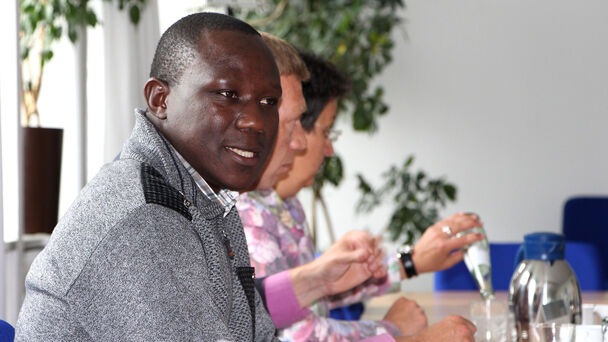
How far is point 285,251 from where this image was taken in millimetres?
1885

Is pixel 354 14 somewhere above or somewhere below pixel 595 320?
above

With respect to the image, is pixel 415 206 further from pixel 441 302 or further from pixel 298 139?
pixel 298 139

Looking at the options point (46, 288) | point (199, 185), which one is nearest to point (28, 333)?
point (46, 288)

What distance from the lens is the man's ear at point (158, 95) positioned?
3.61 ft

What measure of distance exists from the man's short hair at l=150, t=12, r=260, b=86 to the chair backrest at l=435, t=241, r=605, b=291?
5.88 feet

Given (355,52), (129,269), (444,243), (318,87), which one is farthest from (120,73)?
(129,269)

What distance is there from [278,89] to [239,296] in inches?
12.2

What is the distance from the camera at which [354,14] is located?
420cm

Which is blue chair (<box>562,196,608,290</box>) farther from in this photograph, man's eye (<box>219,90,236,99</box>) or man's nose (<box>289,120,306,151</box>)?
man's eye (<box>219,90,236,99</box>)

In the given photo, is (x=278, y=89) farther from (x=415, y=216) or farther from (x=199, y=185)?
(x=415, y=216)

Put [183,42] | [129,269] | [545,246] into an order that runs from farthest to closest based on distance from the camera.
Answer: [545,246] < [183,42] < [129,269]

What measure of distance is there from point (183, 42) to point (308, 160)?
1.03 metres

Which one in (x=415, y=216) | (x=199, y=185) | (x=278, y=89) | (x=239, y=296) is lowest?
(x=415, y=216)

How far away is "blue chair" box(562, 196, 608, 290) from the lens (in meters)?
4.83
